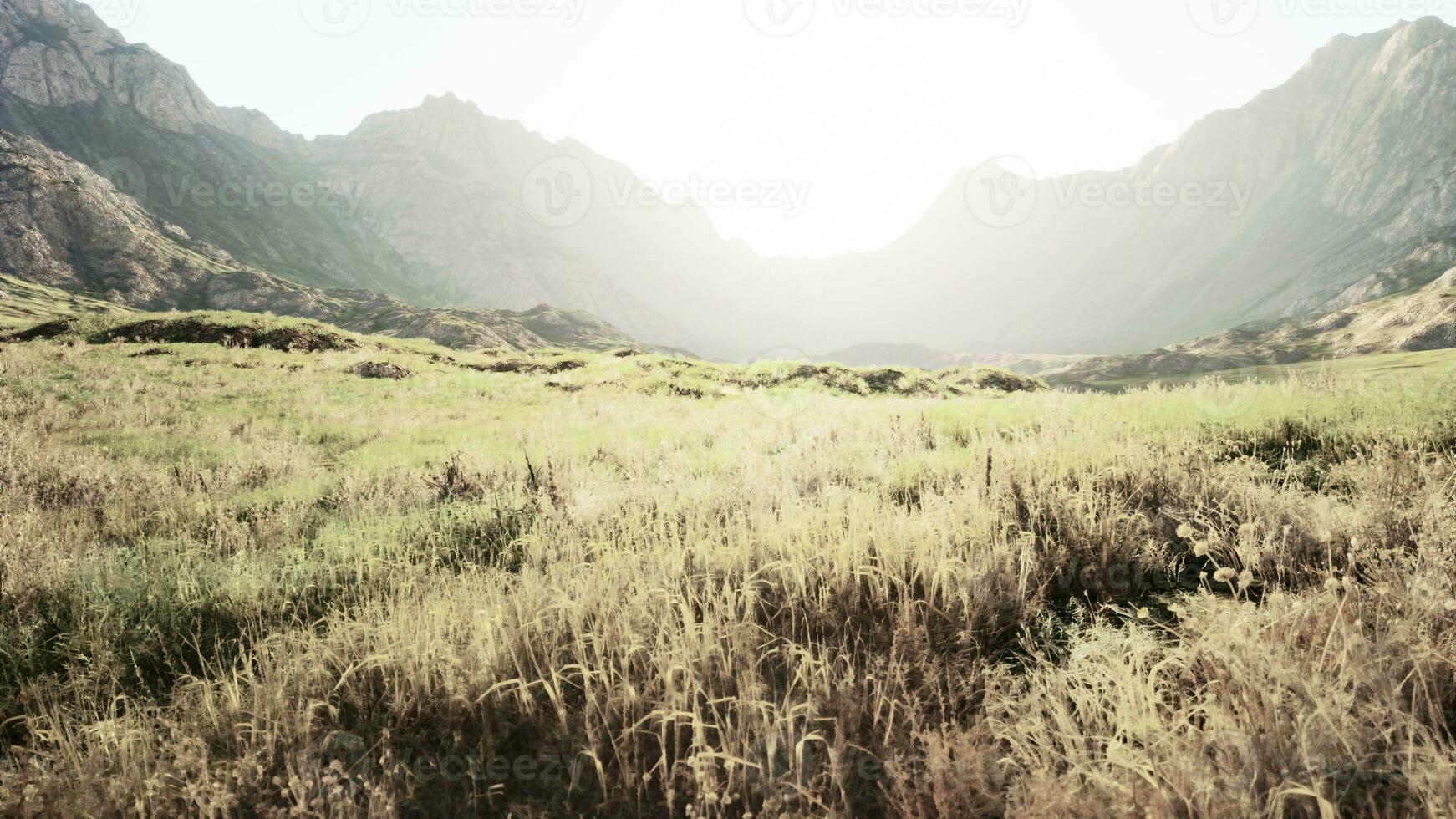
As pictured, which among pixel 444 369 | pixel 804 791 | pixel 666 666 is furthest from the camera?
pixel 444 369

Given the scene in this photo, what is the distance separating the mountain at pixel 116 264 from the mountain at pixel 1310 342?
133m

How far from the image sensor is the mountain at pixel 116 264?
354 ft

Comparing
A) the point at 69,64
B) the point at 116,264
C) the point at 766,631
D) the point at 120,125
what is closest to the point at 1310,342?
the point at 766,631

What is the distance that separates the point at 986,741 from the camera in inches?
90.2

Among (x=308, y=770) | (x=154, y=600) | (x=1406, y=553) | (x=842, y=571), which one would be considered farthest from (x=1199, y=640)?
(x=154, y=600)

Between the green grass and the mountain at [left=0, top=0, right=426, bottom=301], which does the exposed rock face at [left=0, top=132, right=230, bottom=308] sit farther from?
the mountain at [left=0, top=0, right=426, bottom=301]

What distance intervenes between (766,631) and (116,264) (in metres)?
174

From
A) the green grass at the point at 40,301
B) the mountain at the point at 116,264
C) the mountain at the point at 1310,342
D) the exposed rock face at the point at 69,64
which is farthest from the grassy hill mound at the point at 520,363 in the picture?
the exposed rock face at the point at 69,64

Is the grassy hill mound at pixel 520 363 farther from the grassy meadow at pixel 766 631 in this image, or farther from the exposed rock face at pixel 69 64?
the exposed rock face at pixel 69 64

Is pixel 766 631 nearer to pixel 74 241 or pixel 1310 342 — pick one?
pixel 1310 342

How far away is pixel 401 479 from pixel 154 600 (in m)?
3.02

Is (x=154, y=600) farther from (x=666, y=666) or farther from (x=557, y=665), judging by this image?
(x=666, y=666)

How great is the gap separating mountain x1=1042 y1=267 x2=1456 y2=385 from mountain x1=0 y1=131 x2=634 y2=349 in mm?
132632

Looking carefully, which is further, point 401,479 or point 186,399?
point 186,399
